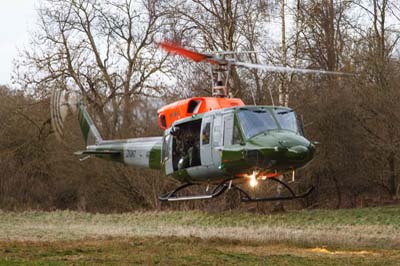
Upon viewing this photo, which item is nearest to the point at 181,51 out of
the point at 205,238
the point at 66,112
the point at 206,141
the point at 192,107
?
the point at 192,107

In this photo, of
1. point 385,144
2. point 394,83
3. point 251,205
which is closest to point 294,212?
point 251,205

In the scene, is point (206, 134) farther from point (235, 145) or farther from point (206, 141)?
point (235, 145)

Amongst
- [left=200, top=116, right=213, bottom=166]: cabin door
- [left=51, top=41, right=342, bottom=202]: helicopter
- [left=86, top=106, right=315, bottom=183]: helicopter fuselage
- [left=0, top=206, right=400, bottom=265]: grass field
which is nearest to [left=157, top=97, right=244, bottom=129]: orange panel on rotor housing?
[left=51, top=41, right=342, bottom=202]: helicopter

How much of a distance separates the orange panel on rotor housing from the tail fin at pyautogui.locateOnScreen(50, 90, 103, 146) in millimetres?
2618

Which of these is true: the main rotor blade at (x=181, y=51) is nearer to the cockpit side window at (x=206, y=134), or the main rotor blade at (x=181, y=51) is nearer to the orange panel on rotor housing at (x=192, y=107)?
the orange panel on rotor housing at (x=192, y=107)

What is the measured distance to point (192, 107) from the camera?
16719 millimetres

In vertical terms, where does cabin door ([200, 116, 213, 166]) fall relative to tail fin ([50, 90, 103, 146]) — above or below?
below

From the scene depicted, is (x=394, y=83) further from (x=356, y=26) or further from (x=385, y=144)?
(x=356, y=26)

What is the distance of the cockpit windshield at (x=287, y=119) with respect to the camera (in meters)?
15.2

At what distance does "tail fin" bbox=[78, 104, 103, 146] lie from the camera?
806 inches

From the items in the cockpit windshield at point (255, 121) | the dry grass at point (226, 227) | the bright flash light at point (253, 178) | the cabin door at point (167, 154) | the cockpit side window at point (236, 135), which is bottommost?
the dry grass at point (226, 227)

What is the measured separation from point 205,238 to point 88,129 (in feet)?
15.8

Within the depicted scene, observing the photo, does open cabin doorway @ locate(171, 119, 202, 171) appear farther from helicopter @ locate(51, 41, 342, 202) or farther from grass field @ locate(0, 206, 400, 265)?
grass field @ locate(0, 206, 400, 265)

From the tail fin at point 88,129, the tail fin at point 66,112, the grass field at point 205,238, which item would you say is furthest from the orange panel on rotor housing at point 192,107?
the tail fin at point 88,129
